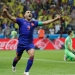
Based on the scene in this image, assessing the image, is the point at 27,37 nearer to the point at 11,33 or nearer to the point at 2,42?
the point at 2,42

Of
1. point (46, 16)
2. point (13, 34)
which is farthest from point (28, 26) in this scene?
point (46, 16)

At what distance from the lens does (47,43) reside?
32.6 metres

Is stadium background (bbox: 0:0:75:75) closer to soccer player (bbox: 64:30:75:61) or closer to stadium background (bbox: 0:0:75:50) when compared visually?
stadium background (bbox: 0:0:75:50)

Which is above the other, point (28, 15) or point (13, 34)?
point (28, 15)

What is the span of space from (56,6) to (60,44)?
24.8ft

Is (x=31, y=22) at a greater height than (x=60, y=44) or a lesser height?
greater

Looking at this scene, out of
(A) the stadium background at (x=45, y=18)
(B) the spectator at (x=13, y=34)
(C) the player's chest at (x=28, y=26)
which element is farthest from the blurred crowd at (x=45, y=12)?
(C) the player's chest at (x=28, y=26)

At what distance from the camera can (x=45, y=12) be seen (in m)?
38.3

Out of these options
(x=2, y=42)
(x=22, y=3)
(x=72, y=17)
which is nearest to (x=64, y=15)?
(x=72, y=17)

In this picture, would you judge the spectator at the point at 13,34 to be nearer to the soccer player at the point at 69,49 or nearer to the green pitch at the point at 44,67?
the soccer player at the point at 69,49

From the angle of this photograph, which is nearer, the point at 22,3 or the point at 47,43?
the point at 47,43

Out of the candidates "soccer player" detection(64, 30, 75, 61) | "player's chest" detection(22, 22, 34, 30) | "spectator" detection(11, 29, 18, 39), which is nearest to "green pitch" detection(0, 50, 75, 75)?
"soccer player" detection(64, 30, 75, 61)

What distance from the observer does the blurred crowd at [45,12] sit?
118ft

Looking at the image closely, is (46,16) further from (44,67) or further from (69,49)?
(44,67)
